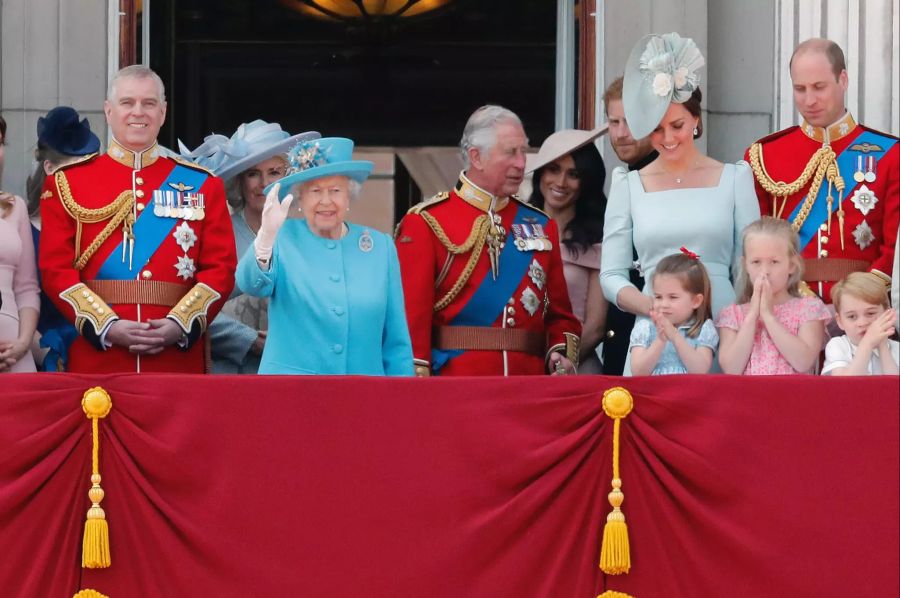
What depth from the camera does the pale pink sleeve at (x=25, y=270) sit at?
6.32 metres

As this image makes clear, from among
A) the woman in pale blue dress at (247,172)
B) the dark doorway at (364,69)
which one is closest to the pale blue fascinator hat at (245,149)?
the woman in pale blue dress at (247,172)

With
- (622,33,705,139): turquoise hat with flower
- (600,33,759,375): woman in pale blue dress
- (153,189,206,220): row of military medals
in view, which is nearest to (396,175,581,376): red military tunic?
(600,33,759,375): woman in pale blue dress

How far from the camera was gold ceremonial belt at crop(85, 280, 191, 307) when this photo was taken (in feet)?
20.7

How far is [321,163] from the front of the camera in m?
6.00

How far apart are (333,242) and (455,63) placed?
5160mm

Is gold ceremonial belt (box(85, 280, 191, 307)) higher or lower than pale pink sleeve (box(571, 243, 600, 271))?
lower

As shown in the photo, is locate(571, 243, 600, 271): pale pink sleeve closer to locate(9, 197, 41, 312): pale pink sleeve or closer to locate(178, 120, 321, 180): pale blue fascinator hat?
locate(178, 120, 321, 180): pale blue fascinator hat

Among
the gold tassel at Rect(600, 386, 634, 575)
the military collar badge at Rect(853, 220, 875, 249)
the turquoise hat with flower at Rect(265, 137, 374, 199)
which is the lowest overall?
the gold tassel at Rect(600, 386, 634, 575)

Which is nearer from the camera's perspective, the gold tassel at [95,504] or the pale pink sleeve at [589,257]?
the gold tassel at [95,504]

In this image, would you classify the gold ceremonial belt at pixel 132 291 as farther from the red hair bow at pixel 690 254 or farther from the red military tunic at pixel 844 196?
the red military tunic at pixel 844 196

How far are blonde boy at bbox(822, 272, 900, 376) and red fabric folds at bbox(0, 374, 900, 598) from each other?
29 centimetres

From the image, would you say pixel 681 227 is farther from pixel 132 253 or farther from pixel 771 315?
pixel 132 253

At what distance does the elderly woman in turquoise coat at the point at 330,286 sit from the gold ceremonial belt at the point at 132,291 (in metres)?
0.49

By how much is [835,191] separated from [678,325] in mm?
810
